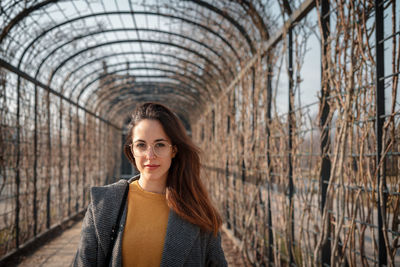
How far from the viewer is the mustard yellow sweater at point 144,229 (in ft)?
4.65

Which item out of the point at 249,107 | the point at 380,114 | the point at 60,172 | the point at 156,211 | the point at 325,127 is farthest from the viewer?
Result: the point at 60,172

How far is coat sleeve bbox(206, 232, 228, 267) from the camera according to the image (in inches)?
59.7

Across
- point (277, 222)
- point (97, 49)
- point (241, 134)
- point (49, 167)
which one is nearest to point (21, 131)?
point (49, 167)

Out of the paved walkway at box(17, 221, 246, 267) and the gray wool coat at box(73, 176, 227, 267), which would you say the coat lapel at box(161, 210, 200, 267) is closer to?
the gray wool coat at box(73, 176, 227, 267)

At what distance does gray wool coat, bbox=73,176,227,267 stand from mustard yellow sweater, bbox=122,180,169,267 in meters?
0.03

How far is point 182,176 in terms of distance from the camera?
167 centimetres

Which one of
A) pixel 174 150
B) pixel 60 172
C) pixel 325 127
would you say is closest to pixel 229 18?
pixel 325 127

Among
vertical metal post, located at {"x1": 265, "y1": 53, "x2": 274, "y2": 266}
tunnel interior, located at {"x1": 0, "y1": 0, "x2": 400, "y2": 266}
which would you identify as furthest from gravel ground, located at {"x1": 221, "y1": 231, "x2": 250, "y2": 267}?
vertical metal post, located at {"x1": 265, "y1": 53, "x2": 274, "y2": 266}

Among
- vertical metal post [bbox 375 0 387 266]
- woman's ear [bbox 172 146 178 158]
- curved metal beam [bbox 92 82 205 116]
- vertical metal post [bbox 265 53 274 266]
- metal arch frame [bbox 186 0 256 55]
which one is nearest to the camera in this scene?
woman's ear [bbox 172 146 178 158]

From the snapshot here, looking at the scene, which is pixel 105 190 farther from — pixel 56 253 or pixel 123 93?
pixel 123 93

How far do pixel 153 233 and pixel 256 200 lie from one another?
2.92 m

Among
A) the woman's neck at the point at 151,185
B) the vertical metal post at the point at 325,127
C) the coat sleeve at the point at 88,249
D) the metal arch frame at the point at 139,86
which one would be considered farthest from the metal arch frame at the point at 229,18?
the metal arch frame at the point at 139,86

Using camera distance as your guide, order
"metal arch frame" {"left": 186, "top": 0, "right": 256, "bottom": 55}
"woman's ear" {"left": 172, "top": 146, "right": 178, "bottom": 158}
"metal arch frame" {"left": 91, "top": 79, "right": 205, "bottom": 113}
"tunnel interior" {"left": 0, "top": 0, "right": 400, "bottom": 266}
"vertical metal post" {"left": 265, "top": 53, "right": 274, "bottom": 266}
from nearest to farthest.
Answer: "woman's ear" {"left": 172, "top": 146, "right": 178, "bottom": 158}, "tunnel interior" {"left": 0, "top": 0, "right": 400, "bottom": 266}, "vertical metal post" {"left": 265, "top": 53, "right": 274, "bottom": 266}, "metal arch frame" {"left": 186, "top": 0, "right": 256, "bottom": 55}, "metal arch frame" {"left": 91, "top": 79, "right": 205, "bottom": 113}

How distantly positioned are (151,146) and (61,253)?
4210 mm
